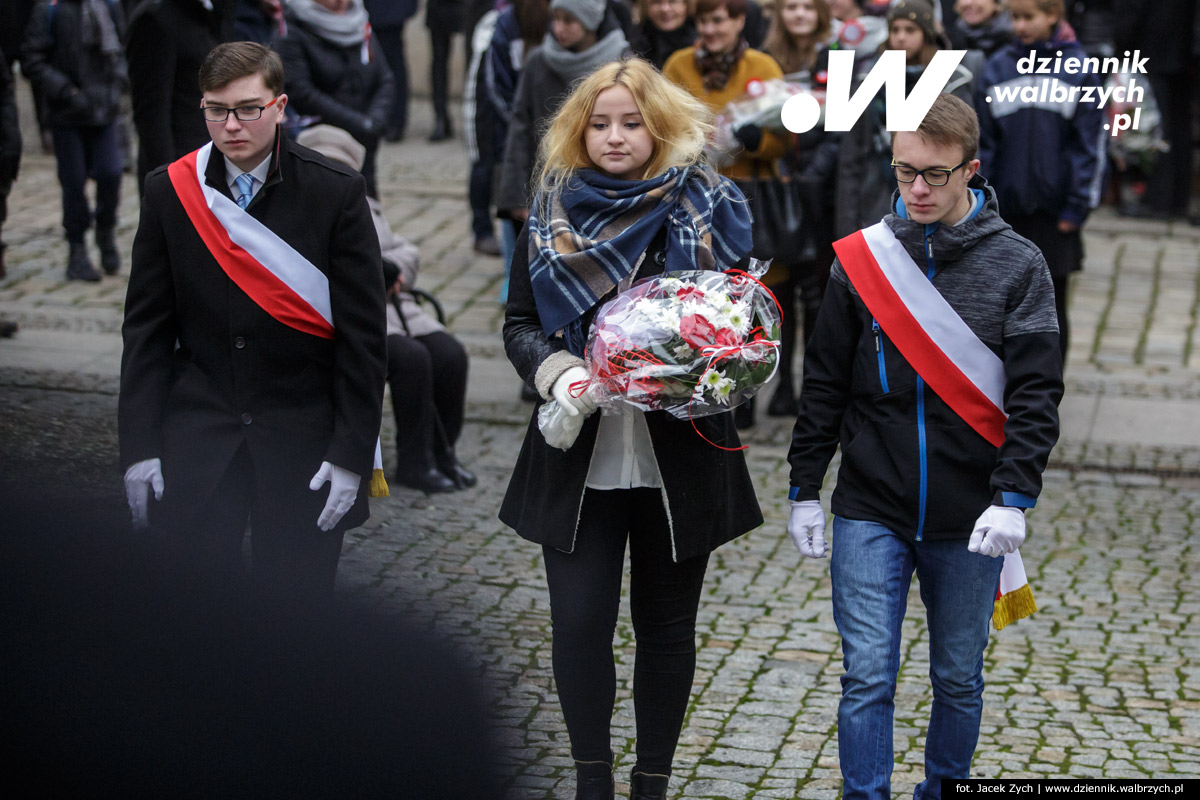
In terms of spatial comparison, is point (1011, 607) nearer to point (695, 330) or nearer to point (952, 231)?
point (952, 231)

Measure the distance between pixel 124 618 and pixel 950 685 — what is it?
2612mm

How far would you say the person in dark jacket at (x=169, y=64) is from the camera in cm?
759

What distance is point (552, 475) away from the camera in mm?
4000

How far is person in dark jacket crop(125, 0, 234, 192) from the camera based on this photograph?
7594 mm

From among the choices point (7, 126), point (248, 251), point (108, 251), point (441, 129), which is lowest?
point (108, 251)

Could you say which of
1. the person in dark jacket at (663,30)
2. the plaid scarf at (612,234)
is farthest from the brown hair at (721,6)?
the plaid scarf at (612,234)

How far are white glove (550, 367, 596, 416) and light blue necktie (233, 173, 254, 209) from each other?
102 cm

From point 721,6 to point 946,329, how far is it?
4078 millimetres

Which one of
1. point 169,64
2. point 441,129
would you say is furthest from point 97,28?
point 441,129

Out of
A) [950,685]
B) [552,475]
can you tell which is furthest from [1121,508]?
[552,475]

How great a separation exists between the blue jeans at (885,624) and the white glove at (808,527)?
0.15ft

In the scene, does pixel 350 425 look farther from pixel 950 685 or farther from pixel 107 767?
pixel 107 767

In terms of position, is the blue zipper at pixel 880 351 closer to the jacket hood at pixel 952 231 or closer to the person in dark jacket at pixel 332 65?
the jacket hood at pixel 952 231

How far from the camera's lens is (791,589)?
6.18 metres
